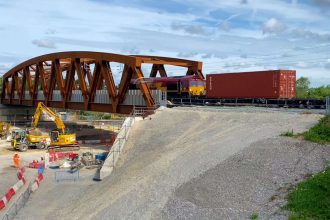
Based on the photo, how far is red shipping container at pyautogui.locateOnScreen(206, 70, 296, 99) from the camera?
139ft

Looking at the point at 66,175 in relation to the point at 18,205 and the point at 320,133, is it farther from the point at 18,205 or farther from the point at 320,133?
the point at 320,133

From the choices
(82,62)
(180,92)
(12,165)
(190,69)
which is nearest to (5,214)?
(12,165)

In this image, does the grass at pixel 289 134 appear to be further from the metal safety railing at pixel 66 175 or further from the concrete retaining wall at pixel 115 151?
the metal safety railing at pixel 66 175

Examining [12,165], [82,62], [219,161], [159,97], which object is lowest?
[12,165]

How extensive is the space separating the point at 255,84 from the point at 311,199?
26842 millimetres

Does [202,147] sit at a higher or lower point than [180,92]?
lower

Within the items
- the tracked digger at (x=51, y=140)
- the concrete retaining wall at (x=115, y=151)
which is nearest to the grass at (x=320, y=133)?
the concrete retaining wall at (x=115, y=151)

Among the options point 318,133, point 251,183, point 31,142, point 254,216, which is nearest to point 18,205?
point 251,183

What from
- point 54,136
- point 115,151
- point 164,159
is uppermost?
point 164,159

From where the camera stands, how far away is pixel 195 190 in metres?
21.7

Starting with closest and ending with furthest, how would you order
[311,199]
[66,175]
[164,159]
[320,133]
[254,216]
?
[254,216] < [311,199] < [320,133] < [164,159] < [66,175]

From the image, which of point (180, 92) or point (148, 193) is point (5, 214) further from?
point (180, 92)

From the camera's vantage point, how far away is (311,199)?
1794cm

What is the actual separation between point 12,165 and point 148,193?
84.0ft
